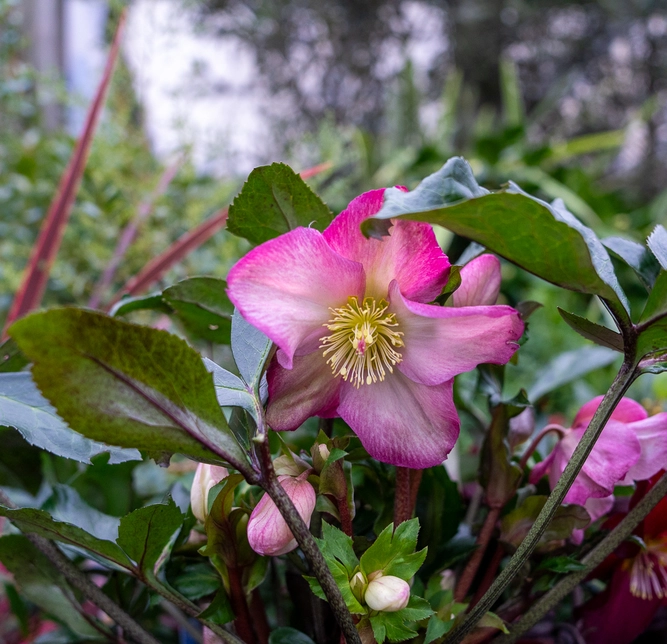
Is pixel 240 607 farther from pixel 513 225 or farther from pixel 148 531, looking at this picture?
pixel 513 225

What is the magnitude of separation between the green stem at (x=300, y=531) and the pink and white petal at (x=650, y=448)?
0.14m

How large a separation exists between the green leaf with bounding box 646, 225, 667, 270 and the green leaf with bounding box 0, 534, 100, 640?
0.30 metres

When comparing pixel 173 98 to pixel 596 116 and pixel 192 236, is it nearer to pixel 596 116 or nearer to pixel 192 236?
pixel 192 236

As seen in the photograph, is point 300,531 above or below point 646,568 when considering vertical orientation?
above

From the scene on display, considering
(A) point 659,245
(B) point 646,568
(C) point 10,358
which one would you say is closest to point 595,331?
(A) point 659,245

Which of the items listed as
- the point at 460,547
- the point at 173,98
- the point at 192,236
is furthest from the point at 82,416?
the point at 173,98

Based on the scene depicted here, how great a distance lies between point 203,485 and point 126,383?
0.09m

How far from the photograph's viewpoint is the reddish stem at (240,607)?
0.23 meters

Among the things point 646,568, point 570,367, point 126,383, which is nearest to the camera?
point 126,383

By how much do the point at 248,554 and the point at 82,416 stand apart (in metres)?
0.10

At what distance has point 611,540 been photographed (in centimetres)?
23

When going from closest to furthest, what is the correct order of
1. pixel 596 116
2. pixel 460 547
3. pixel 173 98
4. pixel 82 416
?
pixel 82 416
pixel 460 547
pixel 173 98
pixel 596 116

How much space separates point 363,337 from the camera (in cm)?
21

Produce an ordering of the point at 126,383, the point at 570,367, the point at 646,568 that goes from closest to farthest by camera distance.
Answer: the point at 126,383
the point at 646,568
the point at 570,367
